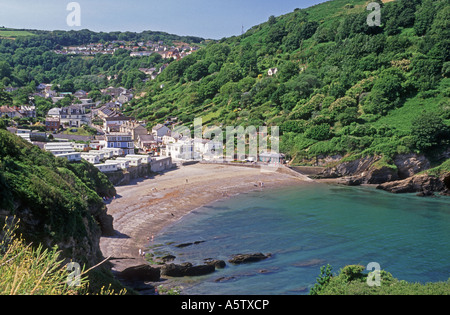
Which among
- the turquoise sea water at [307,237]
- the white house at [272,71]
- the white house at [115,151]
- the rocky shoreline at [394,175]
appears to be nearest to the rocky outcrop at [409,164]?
Answer: the rocky shoreline at [394,175]

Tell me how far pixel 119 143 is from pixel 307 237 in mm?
38118

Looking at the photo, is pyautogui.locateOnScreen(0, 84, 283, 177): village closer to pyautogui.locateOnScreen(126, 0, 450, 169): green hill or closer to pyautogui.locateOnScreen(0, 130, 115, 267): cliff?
pyautogui.locateOnScreen(126, 0, 450, 169): green hill

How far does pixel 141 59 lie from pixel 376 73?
123060 mm

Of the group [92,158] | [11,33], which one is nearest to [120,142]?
[92,158]

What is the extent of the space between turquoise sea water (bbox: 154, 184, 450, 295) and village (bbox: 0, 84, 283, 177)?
1545 centimetres

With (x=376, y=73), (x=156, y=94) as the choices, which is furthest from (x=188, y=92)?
(x=376, y=73)

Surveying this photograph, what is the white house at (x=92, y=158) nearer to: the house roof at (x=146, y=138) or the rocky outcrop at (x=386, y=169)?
the house roof at (x=146, y=138)

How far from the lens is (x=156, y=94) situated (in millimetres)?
113000

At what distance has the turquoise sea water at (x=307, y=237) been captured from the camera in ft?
80.5

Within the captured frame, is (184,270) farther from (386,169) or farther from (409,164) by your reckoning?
(409,164)

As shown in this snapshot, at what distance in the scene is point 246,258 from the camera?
27.5 m

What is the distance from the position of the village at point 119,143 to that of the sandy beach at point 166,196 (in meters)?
3.64

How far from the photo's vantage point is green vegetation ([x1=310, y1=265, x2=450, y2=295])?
17.2 metres

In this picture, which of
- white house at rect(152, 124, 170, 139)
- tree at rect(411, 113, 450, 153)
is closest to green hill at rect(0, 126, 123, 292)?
tree at rect(411, 113, 450, 153)
